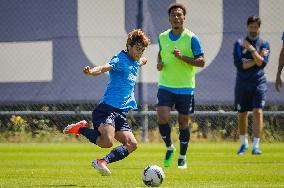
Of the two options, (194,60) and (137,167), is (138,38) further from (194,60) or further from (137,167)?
(137,167)

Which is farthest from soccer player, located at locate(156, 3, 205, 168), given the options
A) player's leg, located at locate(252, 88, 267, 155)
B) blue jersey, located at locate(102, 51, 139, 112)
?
player's leg, located at locate(252, 88, 267, 155)

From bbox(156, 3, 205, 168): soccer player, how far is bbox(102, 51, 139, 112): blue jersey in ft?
5.92

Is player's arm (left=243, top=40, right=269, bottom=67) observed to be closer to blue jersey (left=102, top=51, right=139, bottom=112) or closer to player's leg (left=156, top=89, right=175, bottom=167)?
player's leg (left=156, top=89, right=175, bottom=167)

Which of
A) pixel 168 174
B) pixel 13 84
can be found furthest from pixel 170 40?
pixel 13 84

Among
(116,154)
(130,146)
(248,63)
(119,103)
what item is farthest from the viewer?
(248,63)

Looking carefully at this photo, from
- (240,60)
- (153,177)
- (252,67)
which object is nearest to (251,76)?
(252,67)

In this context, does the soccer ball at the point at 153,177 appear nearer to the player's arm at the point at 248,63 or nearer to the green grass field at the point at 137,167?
the green grass field at the point at 137,167

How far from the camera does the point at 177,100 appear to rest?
12.8m

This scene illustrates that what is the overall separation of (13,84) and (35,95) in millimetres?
611

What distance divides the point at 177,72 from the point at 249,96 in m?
3.35

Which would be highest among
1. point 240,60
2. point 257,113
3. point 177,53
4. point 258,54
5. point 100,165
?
point 177,53

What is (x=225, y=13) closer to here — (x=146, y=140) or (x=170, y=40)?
(x=146, y=140)

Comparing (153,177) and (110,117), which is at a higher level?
(110,117)

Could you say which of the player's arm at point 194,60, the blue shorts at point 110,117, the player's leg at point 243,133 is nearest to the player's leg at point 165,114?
the player's arm at point 194,60
